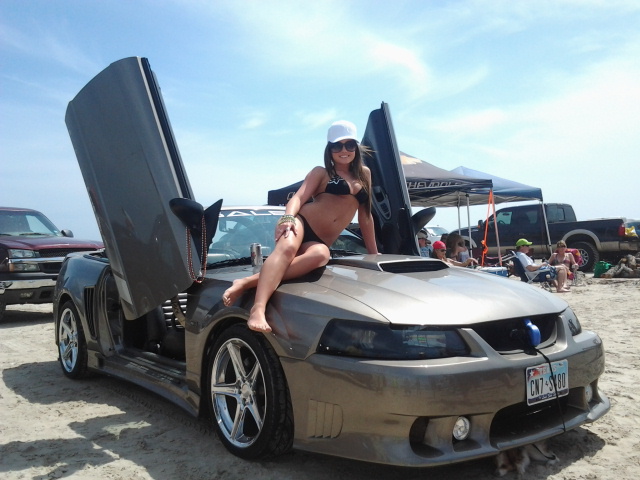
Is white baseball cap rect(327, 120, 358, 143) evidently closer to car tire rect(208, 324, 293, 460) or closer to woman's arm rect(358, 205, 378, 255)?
woman's arm rect(358, 205, 378, 255)

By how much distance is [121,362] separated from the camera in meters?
4.21

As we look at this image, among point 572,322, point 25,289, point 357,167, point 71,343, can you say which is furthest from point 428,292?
point 25,289

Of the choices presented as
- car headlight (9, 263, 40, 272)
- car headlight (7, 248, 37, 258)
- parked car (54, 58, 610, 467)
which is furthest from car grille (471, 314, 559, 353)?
car headlight (7, 248, 37, 258)

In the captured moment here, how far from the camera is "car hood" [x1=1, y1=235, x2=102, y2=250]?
9.02 metres

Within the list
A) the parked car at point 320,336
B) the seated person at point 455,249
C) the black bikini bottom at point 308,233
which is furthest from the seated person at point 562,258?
the black bikini bottom at point 308,233

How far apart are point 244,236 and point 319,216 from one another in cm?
84

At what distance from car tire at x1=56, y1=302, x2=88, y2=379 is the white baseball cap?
2675 mm

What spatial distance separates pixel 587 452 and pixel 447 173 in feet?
32.4

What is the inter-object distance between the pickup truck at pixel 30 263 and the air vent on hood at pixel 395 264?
6.84 meters

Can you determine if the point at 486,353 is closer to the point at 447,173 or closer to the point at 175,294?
the point at 175,294

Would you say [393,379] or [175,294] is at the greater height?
[175,294]

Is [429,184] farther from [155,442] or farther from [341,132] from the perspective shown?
[155,442]

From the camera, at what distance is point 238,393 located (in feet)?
10.0

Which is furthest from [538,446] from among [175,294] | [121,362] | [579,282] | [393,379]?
[579,282]
